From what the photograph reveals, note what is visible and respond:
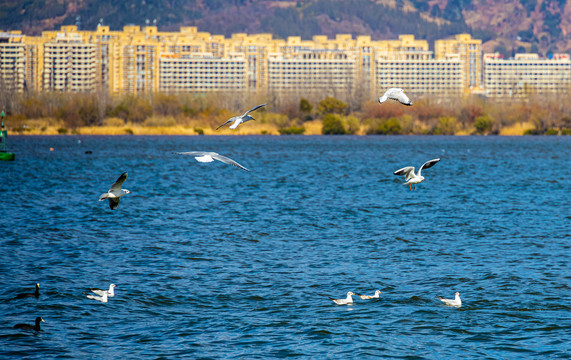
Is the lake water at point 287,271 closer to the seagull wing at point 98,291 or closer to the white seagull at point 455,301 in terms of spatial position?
the white seagull at point 455,301

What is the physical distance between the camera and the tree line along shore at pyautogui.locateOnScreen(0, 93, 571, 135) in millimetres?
128875

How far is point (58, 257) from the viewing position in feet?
83.0

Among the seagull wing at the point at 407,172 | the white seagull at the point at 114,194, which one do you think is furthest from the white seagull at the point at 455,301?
the white seagull at the point at 114,194

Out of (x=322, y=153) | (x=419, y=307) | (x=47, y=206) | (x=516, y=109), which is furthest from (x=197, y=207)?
(x=516, y=109)

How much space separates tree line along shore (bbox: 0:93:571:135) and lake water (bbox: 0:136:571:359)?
79661 mm

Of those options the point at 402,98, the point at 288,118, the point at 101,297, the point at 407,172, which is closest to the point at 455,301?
the point at 407,172

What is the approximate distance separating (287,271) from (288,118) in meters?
113

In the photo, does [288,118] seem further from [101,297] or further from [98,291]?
[101,297]

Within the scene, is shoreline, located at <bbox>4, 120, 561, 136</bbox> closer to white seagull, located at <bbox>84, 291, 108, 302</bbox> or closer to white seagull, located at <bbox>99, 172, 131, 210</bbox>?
white seagull, located at <bbox>84, 291, 108, 302</bbox>

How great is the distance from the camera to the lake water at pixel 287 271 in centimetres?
1666

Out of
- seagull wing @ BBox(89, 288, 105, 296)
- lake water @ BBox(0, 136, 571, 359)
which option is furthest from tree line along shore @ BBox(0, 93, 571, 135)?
seagull wing @ BBox(89, 288, 105, 296)

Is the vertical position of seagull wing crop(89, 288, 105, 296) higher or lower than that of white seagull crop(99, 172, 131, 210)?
lower

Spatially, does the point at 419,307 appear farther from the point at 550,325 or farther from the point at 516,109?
the point at 516,109

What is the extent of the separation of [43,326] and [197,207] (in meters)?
23.0
